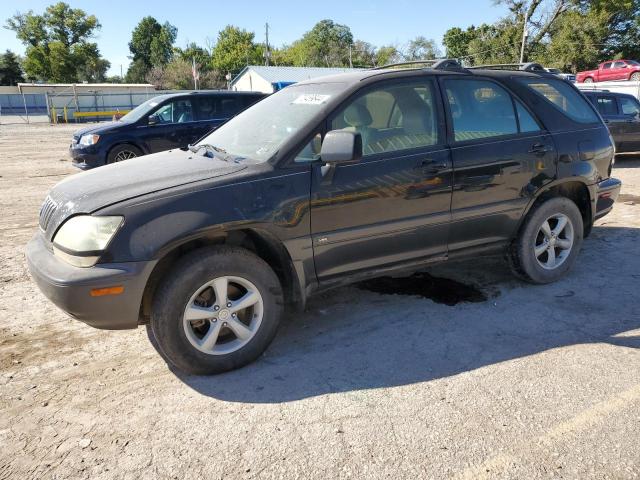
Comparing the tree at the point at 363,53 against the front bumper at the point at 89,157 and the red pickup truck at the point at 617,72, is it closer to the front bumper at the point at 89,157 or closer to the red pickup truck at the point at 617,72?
the red pickup truck at the point at 617,72

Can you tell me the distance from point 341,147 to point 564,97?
8.87 ft

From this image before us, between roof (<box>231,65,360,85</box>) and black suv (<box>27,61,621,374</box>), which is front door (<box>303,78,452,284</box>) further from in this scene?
roof (<box>231,65,360,85</box>)

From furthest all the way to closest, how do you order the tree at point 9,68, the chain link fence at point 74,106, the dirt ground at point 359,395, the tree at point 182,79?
the tree at point 9,68 < the tree at point 182,79 < the chain link fence at point 74,106 < the dirt ground at point 359,395

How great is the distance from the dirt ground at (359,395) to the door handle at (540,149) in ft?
3.90

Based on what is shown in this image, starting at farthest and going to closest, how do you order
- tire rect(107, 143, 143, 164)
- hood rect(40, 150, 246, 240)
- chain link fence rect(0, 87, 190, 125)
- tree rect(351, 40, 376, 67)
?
tree rect(351, 40, 376, 67)
chain link fence rect(0, 87, 190, 125)
tire rect(107, 143, 143, 164)
hood rect(40, 150, 246, 240)

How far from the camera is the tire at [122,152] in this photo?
33.4 feet

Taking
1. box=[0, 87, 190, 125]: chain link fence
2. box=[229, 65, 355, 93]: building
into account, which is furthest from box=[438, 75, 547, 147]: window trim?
box=[229, 65, 355, 93]: building

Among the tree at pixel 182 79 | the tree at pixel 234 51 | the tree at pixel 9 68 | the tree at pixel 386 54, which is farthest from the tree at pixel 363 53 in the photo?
the tree at pixel 9 68

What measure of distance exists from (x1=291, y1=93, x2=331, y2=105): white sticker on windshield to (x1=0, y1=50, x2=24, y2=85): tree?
3533 inches

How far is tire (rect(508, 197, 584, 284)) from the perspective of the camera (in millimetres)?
4414

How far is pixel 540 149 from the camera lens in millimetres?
4309

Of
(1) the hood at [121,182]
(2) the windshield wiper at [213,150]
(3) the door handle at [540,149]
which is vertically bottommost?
(1) the hood at [121,182]

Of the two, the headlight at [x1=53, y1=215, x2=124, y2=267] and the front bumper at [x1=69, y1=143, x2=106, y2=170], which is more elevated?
the headlight at [x1=53, y1=215, x2=124, y2=267]

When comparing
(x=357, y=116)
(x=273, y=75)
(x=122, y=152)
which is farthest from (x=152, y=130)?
(x=273, y=75)
